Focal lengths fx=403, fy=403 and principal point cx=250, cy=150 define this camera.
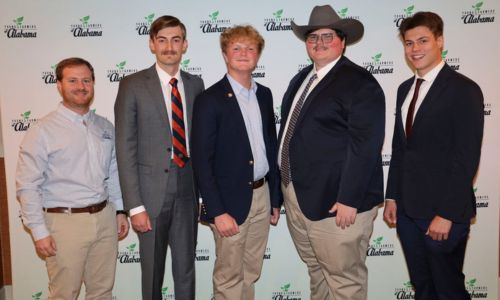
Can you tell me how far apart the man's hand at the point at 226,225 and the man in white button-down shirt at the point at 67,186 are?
2.25 ft

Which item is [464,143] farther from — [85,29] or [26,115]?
[26,115]

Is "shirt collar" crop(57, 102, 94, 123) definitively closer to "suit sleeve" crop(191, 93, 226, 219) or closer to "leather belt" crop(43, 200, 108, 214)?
"leather belt" crop(43, 200, 108, 214)

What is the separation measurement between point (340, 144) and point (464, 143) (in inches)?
24.7

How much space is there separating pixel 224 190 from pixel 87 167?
31.7 inches

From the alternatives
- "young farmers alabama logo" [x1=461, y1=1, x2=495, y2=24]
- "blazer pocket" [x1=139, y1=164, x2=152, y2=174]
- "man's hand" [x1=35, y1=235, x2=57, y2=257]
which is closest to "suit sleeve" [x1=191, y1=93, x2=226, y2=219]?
"blazer pocket" [x1=139, y1=164, x2=152, y2=174]

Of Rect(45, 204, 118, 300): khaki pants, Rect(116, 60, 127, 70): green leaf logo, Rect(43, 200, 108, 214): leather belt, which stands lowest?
Rect(45, 204, 118, 300): khaki pants

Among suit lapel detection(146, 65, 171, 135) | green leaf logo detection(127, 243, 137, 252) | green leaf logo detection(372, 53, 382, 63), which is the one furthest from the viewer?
green leaf logo detection(127, 243, 137, 252)

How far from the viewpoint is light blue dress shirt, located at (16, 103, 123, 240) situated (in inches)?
88.0

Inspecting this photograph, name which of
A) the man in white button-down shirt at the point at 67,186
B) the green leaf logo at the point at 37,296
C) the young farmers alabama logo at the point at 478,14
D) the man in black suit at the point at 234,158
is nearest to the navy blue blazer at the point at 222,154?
the man in black suit at the point at 234,158

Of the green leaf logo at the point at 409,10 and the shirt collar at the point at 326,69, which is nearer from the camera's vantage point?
the shirt collar at the point at 326,69

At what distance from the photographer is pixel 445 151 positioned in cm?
217

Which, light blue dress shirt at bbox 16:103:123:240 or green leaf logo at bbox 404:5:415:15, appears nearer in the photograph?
light blue dress shirt at bbox 16:103:123:240

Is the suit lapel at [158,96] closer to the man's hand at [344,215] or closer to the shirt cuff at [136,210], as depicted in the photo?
the shirt cuff at [136,210]

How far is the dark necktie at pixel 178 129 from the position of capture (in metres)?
2.49
